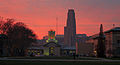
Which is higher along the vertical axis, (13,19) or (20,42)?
(13,19)

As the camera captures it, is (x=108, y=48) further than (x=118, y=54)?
Yes

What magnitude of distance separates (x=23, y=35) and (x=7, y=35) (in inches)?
306

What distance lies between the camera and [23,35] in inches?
3863

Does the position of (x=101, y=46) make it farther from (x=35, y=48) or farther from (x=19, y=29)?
(x=35, y=48)

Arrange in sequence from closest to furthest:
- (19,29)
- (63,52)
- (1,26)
Result: (1,26) < (19,29) < (63,52)

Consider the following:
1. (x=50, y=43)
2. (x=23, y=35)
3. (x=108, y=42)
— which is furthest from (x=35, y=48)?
(x=108, y=42)

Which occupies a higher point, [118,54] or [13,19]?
[13,19]

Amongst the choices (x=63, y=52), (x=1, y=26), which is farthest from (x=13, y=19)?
(x=63, y=52)

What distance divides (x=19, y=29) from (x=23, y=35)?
10.7ft

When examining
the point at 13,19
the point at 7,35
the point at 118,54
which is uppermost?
the point at 13,19

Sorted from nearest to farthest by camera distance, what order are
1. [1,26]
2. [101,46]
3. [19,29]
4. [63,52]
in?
[101,46]
[1,26]
[19,29]
[63,52]

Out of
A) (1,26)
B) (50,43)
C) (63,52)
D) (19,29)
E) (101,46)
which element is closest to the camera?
(101,46)

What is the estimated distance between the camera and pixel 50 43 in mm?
182750

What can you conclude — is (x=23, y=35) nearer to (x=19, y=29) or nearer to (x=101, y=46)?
(x=19, y=29)
